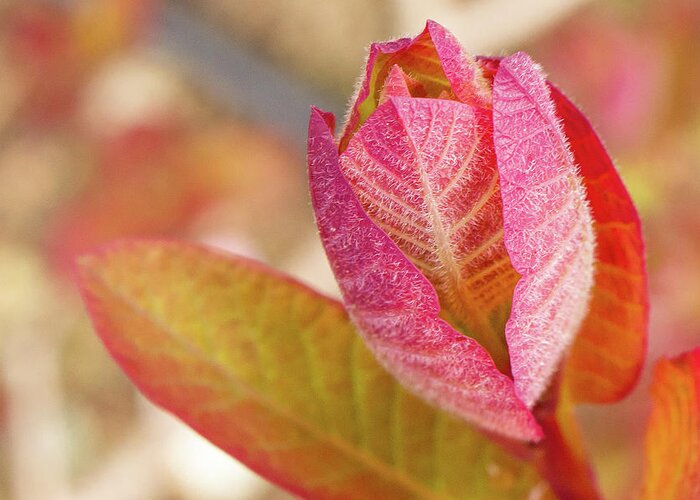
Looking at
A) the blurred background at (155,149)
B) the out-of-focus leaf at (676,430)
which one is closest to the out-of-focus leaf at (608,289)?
the out-of-focus leaf at (676,430)

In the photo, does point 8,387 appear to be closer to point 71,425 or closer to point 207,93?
point 71,425

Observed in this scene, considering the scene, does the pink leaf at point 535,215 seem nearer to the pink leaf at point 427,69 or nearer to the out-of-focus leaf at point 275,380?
the pink leaf at point 427,69

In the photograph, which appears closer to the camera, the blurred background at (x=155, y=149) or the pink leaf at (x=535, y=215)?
the pink leaf at (x=535, y=215)

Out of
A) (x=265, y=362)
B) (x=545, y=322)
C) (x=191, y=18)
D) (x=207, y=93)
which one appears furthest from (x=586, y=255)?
(x=207, y=93)

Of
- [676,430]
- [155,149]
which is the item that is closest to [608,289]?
[676,430]

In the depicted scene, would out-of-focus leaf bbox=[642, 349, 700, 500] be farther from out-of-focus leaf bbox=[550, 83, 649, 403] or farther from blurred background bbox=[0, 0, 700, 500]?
blurred background bbox=[0, 0, 700, 500]
